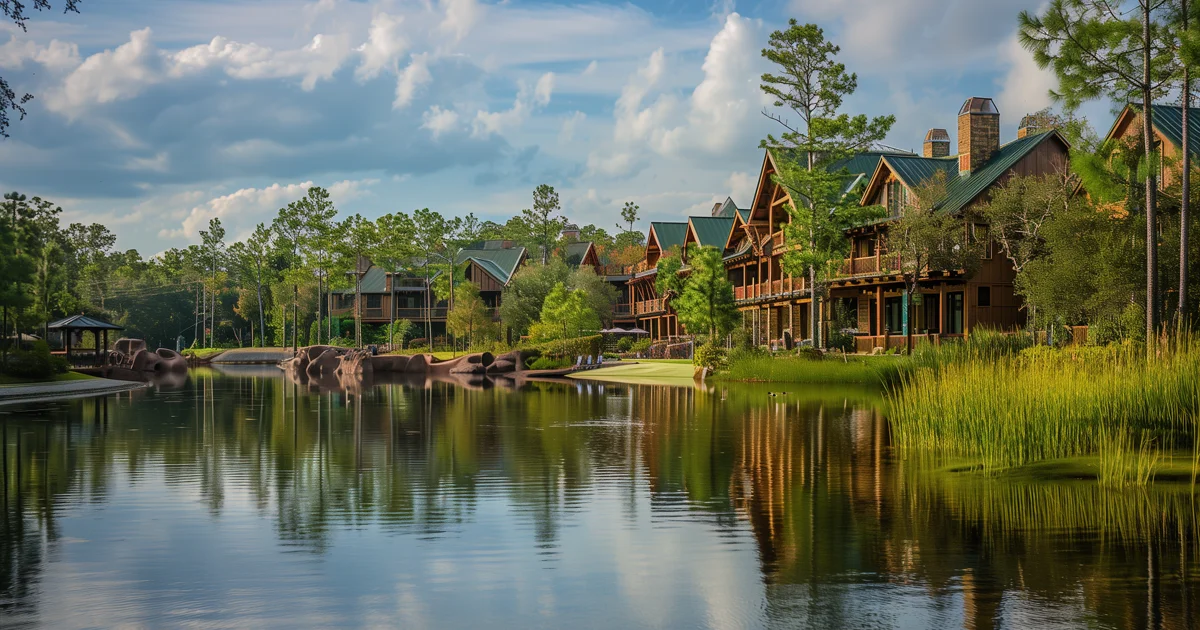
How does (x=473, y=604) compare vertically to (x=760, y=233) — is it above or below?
below

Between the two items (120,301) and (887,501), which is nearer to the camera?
(887,501)

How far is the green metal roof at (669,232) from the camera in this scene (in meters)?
77.9

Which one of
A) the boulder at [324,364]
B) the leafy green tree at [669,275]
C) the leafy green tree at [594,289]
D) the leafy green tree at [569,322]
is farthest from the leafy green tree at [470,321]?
the boulder at [324,364]

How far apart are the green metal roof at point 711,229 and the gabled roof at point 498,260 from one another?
25915 millimetres

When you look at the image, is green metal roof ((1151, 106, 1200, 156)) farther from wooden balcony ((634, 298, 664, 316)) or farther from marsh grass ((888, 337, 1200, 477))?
wooden balcony ((634, 298, 664, 316))

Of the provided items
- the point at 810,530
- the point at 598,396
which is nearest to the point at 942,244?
the point at 598,396

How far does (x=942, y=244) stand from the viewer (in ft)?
140

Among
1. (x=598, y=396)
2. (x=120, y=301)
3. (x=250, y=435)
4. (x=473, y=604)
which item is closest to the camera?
(x=473, y=604)

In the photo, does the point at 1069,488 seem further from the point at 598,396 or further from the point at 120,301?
the point at 120,301

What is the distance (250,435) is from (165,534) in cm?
1114

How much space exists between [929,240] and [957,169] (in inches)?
455

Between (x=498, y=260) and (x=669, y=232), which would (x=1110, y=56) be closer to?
(x=669, y=232)

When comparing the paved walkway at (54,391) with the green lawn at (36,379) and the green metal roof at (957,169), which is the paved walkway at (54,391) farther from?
the green metal roof at (957,169)

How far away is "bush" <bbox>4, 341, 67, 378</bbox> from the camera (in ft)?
136
